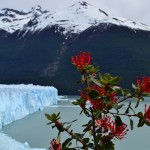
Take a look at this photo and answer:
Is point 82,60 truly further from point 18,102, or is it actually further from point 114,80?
point 18,102

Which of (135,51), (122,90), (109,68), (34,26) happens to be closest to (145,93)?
(122,90)

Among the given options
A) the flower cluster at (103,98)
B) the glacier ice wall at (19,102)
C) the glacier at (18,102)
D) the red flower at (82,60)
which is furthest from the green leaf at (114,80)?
the glacier ice wall at (19,102)

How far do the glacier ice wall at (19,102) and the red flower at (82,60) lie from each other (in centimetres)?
1671

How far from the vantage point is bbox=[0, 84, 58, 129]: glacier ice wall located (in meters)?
19.1

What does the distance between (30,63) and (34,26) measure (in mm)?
29461

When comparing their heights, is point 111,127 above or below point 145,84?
below

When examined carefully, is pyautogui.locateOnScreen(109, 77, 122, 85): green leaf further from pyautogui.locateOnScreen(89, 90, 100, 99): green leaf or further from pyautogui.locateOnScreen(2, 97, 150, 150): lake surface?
pyautogui.locateOnScreen(2, 97, 150, 150): lake surface

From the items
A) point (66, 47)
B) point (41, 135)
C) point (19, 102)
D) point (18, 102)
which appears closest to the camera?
point (41, 135)

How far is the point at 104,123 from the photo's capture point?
1.51 meters

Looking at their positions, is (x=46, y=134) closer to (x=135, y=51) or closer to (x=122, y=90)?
(x=122, y=90)

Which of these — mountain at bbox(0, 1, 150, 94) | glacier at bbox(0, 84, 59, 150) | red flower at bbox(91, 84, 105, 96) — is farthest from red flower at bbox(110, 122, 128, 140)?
mountain at bbox(0, 1, 150, 94)

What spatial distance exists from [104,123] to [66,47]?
8514cm

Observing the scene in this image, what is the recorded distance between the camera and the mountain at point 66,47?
221 feet

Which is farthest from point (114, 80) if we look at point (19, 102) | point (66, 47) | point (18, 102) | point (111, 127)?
point (66, 47)
